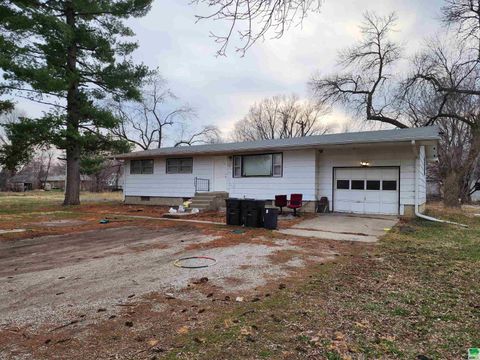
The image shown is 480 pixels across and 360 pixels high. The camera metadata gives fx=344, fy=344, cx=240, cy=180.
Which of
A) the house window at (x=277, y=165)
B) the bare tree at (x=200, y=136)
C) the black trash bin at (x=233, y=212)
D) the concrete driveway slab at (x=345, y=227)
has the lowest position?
the concrete driveway slab at (x=345, y=227)

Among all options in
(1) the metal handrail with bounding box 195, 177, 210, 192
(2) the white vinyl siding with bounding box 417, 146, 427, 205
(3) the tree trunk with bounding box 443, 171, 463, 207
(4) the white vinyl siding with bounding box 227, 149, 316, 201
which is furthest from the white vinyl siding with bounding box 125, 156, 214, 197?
(3) the tree trunk with bounding box 443, 171, 463, 207

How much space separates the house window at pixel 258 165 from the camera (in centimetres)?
1578

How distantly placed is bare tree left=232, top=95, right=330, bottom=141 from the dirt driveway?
41.4 metres

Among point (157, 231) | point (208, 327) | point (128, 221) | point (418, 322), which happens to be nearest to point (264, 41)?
point (208, 327)

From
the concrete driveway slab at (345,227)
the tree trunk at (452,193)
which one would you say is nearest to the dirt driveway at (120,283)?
the concrete driveway slab at (345,227)

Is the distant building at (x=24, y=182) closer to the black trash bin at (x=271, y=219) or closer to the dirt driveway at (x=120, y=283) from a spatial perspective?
the black trash bin at (x=271, y=219)

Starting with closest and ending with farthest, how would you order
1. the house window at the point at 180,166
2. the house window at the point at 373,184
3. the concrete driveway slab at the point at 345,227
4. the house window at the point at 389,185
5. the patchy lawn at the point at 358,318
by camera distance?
the patchy lawn at the point at 358,318
the concrete driveway slab at the point at 345,227
the house window at the point at 389,185
the house window at the point at 373,184
the house window at the point at 180,166

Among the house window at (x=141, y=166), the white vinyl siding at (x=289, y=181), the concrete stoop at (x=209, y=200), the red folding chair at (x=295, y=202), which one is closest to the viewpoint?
the red folding chair at (x=295, y=202)

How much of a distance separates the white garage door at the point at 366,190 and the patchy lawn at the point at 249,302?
5561mm

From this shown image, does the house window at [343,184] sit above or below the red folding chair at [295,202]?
above

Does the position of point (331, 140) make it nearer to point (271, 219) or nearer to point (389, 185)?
point (389, 185)

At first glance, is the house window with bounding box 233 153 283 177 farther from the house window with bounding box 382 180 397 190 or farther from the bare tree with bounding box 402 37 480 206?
the bare tree with bounding box 402 37 480 206

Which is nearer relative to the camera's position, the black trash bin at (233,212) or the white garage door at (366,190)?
the black trash bin at (233,212)

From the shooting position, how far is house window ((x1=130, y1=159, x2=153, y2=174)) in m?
20.0
